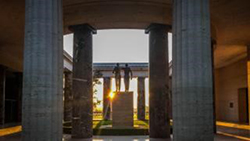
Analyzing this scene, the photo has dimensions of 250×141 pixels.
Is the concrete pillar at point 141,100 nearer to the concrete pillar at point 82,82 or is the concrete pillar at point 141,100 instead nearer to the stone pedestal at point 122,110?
the stone pedestal at point 122,110

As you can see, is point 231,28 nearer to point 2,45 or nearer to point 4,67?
point 2,45

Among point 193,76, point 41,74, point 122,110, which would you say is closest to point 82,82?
point 122,110

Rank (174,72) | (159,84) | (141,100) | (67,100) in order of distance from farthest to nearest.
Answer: (141,100) → (67,100) → (159,84) → (174,72)

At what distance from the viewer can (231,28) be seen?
2030 centimetres

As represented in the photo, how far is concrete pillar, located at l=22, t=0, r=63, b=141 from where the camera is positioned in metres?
9.66

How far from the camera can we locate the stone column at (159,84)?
19.2 meters

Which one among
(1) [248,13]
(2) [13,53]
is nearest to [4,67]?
(2) [13,53]

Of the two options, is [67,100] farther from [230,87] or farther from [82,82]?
[230,87]

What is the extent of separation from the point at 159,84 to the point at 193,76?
9474 mm

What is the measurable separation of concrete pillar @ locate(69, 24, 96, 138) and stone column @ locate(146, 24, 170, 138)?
3622mm

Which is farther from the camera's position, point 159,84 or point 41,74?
point 159,84

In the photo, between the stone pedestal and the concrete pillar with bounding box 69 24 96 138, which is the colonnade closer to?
the concrete pillar with bounding box 69 24 96 138

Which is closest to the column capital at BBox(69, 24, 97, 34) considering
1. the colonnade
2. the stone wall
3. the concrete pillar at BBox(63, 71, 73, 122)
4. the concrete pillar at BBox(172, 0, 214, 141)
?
the colonnade

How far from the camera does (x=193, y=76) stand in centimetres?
983
